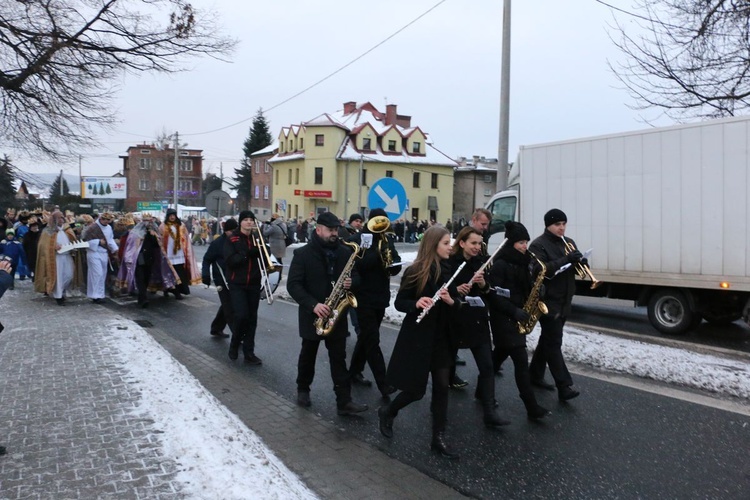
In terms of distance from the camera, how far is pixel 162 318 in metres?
11.0

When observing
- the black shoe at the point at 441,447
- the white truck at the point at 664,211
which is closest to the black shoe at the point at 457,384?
the black shoe at the point at 441,447

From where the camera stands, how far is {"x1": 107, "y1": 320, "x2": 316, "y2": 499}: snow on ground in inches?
152

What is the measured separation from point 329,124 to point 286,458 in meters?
52.3

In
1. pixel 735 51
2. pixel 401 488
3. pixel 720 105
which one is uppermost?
pixel 735 51

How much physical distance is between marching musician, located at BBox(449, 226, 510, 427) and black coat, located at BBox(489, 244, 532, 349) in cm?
24

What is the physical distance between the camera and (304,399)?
5973 millimetres

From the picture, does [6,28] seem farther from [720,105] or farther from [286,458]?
[720,105]

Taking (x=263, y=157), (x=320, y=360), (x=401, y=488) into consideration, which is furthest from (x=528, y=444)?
(x=263, y=157)

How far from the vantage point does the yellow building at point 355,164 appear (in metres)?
55.7

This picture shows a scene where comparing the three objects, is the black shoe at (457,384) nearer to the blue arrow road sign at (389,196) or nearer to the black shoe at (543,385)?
the black shoe at (543,385)

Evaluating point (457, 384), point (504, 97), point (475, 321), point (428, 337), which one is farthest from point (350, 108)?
point (428, 337)

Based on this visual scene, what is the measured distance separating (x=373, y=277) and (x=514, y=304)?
1420mm

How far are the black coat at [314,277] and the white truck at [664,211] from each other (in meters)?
6.22

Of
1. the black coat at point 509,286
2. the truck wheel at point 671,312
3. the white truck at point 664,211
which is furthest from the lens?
the truck wheel at point 671,312
